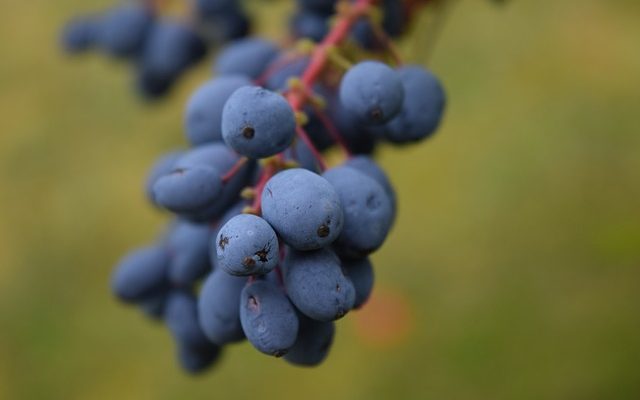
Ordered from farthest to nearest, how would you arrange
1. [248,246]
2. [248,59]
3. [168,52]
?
[168,52]
[248,59]
[248,246]

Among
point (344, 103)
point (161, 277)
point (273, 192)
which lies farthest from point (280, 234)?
point (161, 277)

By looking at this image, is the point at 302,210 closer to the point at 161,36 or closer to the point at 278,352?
the point at 278,352

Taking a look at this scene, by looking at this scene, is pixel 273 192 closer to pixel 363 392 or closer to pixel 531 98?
pixel 363 392

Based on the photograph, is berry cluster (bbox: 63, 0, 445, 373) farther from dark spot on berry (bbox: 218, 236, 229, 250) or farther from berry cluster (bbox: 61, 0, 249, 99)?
berry cluster (bbox: 61, 0, 249, 99)

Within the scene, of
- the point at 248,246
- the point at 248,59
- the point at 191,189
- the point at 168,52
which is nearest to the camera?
the point at 248,246

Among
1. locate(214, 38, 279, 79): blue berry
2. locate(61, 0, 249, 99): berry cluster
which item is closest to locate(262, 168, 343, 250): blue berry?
locate(214, 38, 279, 79): blue berry

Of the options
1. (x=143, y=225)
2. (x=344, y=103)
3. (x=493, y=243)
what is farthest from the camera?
(x=143, y=225)

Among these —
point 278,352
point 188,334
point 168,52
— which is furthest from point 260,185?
point 168,52
